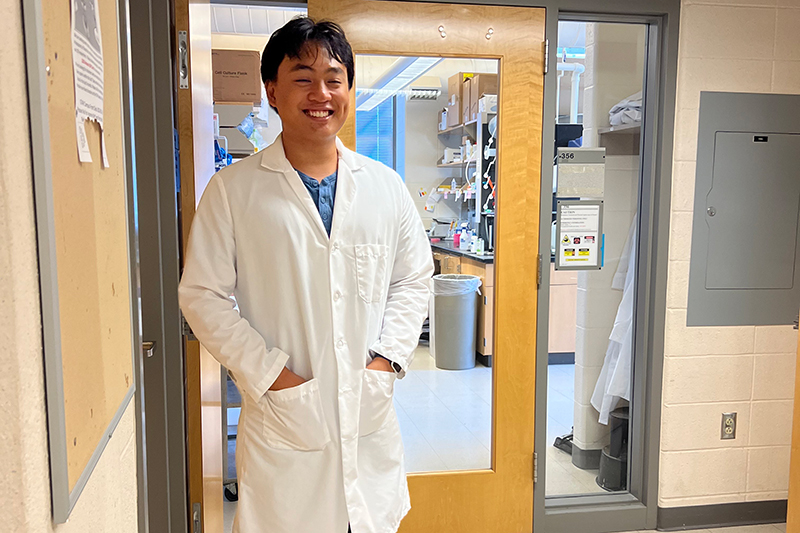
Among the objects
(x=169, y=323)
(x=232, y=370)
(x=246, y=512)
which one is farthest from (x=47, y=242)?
(x=169, y=323)

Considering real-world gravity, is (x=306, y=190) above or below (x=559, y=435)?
above

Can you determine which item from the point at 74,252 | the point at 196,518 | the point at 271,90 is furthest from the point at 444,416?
the point at 74,252

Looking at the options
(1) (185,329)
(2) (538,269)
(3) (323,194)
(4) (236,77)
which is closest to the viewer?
(3) (323,194)

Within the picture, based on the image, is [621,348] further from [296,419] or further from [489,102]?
[296,419]

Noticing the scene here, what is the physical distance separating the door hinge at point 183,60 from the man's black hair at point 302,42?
14.9 inches

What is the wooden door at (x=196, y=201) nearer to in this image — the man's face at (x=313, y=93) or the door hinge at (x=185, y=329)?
the door hinge at (x=185, y=329)

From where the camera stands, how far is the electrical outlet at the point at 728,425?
2699mm

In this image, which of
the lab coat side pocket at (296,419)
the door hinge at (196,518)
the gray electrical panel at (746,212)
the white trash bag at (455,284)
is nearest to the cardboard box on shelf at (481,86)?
the white trash bag at (455,284)

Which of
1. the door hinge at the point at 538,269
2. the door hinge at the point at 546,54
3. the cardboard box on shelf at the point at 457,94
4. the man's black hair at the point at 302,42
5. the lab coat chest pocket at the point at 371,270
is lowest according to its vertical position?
the door hinge at the point at 538,269

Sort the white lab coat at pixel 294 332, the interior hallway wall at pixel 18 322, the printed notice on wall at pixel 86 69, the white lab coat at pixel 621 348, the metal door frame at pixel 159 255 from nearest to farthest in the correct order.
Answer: the interior hallway wall at pixel 18 322 → the printed notice on wall at pixel 86 69 → the white lab coat at pixel 294 332 → the metal door frame at pixel 159 255 → the white lab coat at pixel 621 348

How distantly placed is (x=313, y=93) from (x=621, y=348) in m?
1.87

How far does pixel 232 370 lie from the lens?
150cm

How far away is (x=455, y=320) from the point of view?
9.53 ft

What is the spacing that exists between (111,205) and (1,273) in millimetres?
369
